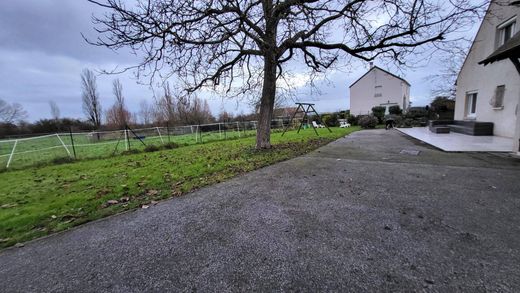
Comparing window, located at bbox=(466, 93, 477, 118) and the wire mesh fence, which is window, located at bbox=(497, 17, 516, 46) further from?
the wire mesh fence

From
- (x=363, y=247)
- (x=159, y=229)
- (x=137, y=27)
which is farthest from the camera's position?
(x=137, y=27)

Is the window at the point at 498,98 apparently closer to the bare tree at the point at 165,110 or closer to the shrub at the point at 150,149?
the shrub at the point at 150,149

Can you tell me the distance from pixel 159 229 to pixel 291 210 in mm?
1771

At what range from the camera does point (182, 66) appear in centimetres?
644

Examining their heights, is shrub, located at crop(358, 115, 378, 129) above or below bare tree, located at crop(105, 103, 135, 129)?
below

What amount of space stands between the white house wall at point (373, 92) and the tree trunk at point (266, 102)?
82.2 ft

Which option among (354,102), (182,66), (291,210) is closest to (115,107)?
(182,66)

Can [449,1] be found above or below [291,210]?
above

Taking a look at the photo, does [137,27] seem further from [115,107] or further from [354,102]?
[115,107]

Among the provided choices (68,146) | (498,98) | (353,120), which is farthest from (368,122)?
(68,146)

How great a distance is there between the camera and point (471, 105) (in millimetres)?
11180

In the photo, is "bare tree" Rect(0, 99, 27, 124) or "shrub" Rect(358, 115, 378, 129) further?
"bare tree" Rect(0, 99, 27, 124)

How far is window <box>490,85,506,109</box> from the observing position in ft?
27.7

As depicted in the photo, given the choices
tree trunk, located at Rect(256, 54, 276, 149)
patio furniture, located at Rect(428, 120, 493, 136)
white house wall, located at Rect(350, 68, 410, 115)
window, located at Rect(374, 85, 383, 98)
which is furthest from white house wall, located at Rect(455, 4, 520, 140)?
window, located at Rect(374, 85, 383, 98)
